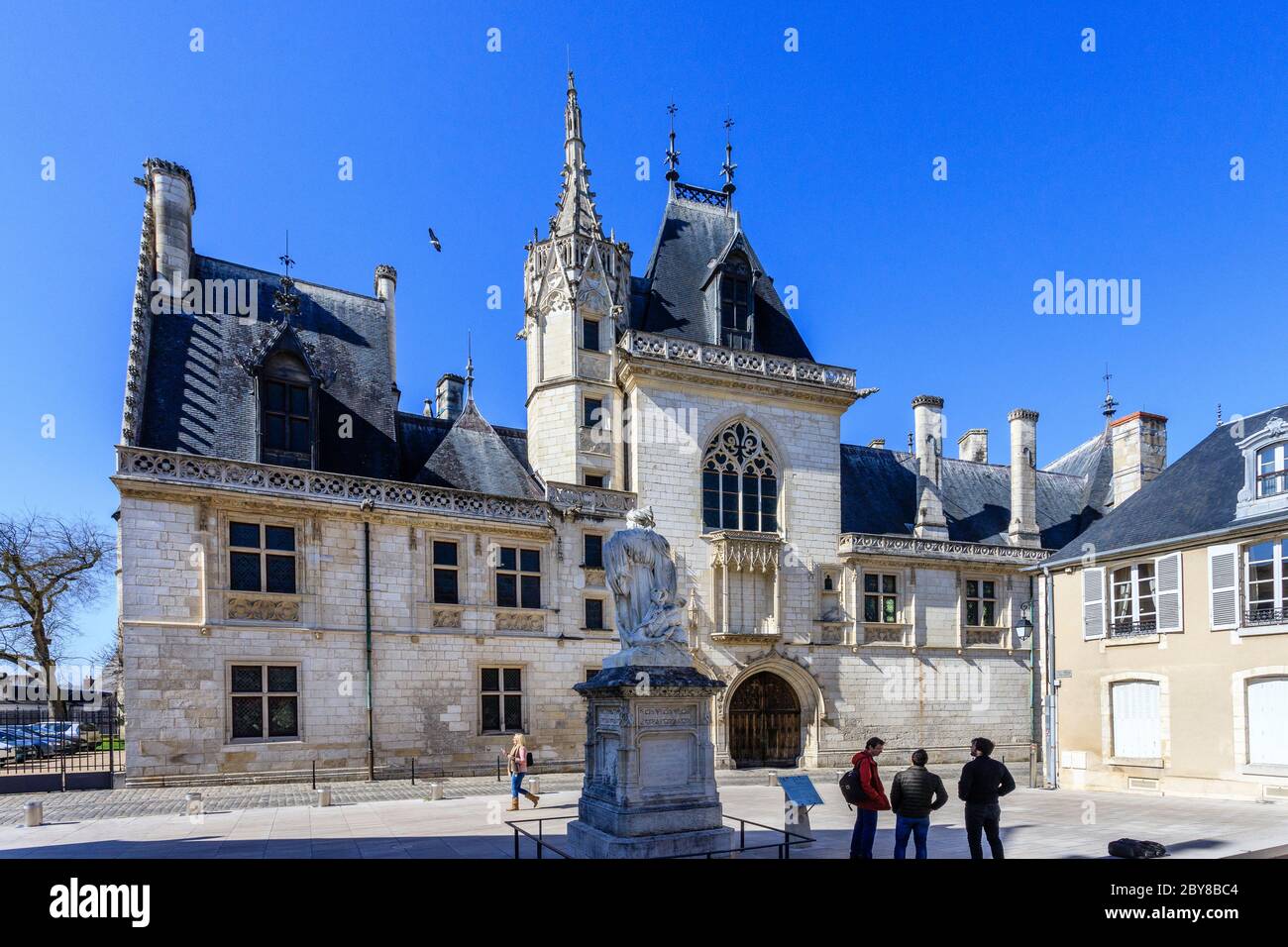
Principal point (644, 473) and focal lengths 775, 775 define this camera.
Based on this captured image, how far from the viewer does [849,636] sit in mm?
23609

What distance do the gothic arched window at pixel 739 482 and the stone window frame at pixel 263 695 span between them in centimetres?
1117

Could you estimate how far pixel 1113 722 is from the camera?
17625 millimetres

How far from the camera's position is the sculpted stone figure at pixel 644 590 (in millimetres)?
8281

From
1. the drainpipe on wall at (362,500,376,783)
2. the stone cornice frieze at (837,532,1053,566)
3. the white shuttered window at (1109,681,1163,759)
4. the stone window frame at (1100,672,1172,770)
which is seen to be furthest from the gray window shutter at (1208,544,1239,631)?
the drainpipe on wall at (362,500,376,783)

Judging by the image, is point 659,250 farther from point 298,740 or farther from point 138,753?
point 138,753

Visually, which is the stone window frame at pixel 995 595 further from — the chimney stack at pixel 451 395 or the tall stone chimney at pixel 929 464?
the chimney stack at pixel 451 395

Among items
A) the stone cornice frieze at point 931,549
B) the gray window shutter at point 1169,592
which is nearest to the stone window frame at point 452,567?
the stone cornice frieze at point 931,549

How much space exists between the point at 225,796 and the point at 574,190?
18.2 meters

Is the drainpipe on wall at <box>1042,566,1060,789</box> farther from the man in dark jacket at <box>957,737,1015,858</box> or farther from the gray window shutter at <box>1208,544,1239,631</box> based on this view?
the man in dark jacket at <box>957,737,1015,858</box>

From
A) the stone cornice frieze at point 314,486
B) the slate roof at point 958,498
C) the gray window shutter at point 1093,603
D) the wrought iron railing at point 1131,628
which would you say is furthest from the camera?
the slate roof at point 958,498

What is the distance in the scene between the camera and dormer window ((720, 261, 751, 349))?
24.5 meters
